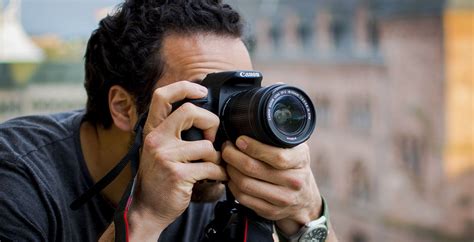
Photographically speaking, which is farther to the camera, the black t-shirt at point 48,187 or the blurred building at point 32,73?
the blurred building at point 32,73

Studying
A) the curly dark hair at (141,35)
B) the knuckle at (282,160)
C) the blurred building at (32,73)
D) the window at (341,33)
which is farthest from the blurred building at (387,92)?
the knuckle at (282,160)

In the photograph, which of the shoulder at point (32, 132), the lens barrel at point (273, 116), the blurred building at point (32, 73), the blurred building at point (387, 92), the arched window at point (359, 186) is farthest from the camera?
the arched window at point (359, 186)

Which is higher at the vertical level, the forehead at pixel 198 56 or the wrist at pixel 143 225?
the forehead at pixel 198 56

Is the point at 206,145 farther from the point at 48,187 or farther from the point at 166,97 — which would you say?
the point at 48,187

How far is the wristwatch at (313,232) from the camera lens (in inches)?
38.6

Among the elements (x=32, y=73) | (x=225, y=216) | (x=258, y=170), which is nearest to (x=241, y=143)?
(x=258, y=170)

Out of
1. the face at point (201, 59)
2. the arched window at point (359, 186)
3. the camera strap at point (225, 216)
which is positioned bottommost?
the arched window at point (359, 186)

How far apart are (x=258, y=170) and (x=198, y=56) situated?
0.75 ft

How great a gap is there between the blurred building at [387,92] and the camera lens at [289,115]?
124 centimetres

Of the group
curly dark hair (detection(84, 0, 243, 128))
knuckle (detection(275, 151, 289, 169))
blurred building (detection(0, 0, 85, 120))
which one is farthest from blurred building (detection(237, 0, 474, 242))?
knuckle (detection(275, 151, 289, 169))

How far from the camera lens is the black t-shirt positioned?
0.90 meters

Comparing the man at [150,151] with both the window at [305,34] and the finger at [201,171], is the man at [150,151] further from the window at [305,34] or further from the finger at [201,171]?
the window at [305,34]

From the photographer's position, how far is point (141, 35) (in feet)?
3.40

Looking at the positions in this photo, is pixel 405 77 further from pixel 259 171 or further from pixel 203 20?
pixel 259 171
